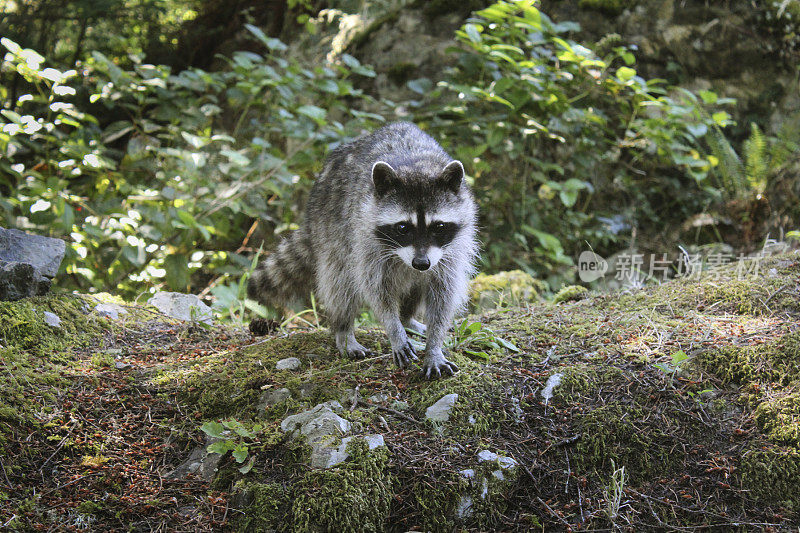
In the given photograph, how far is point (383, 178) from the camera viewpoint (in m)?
3.39

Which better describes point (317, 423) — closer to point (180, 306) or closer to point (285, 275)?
point (285, 275)

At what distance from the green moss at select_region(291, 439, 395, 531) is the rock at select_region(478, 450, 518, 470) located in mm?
391

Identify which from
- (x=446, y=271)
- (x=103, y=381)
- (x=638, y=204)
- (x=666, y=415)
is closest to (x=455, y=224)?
(x=446, y=271)

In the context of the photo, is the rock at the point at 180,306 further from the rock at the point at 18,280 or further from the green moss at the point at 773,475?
the green moss at the point at 773,475

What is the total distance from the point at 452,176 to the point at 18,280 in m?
2.50

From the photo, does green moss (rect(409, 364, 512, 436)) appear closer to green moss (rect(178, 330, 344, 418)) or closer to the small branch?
the small branch

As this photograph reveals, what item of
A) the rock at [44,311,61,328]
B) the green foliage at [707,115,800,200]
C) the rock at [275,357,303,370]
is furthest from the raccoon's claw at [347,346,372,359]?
the green foliage at [707,115,800,200]

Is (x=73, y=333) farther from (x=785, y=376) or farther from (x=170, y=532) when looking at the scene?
(x=785, y=376)

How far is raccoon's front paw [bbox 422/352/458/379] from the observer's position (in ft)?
9.77

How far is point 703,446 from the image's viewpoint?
2508 mm

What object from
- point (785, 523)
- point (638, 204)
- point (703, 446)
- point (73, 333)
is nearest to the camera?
point (785, 523)

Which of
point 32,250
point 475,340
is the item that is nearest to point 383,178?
point 475,340

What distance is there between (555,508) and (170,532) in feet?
4.66

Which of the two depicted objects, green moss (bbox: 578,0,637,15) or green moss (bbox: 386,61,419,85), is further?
green moss (bbox: 578,0,637,15)
